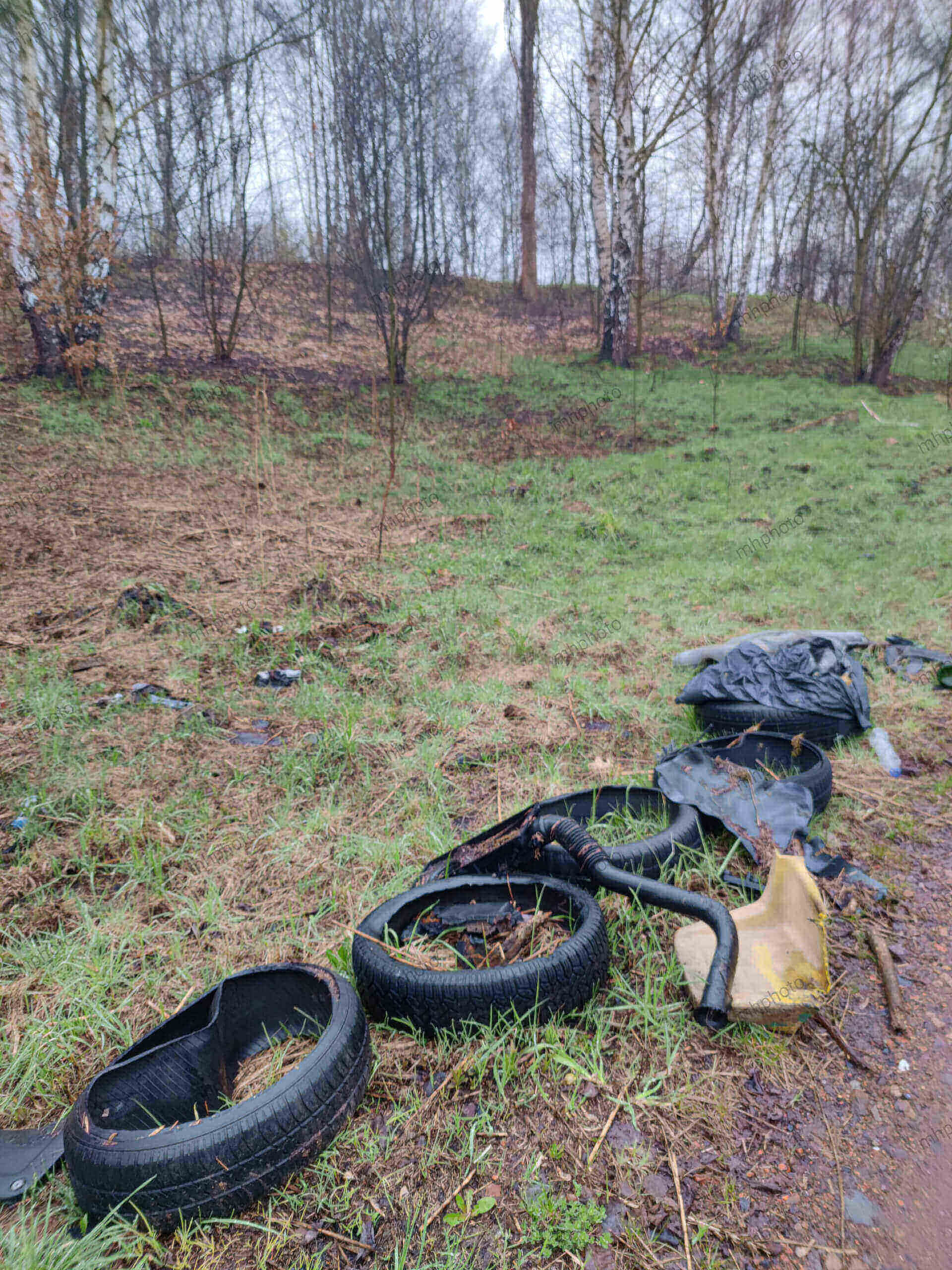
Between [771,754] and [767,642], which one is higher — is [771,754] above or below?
below

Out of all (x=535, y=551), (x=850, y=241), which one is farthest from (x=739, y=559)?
(x=850, y=241)

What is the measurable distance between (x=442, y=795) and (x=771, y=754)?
150 cm

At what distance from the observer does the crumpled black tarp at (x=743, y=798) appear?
2.56 m

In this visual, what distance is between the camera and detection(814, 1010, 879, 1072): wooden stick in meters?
1.73

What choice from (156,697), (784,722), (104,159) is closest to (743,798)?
(784,722)

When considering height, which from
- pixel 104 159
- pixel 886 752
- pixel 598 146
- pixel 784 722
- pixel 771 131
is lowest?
pixel 886 752

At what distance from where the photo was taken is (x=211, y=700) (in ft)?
12.7

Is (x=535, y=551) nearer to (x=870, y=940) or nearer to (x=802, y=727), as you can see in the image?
(x=802, y=727)

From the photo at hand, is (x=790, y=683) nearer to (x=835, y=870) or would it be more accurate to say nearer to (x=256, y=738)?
(x=835, y=870)

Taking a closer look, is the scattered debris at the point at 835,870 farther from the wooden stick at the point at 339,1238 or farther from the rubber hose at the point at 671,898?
the wooden stick at the point at 339,1238

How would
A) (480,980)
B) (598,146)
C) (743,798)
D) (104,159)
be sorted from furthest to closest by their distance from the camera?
1. (598,146)
2. (104,159)
3. (743,798)
4. (480,980)

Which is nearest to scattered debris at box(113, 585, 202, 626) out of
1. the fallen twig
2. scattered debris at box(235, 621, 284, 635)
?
scattered debris at box(235, 621, 284, 635)

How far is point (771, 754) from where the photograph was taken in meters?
3.04

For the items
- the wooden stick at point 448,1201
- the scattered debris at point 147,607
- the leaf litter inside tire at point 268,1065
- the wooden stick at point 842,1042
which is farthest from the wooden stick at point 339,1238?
the scattered debris at point 147,607
